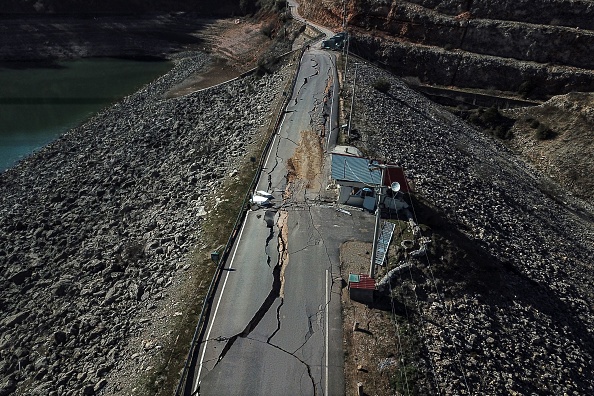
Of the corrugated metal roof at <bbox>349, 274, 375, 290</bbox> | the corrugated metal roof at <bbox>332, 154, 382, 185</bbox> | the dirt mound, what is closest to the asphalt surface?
the corrugated metal roof at <bbox>349, 274, 375, 290</bbox>

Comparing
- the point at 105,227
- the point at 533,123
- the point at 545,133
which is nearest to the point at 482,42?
the point at 533,123

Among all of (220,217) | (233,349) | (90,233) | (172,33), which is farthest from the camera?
(172,33)

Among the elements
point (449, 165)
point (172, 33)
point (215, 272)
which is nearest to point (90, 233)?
point (215, 272)

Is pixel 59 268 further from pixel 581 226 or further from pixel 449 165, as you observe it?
pixel 581 226

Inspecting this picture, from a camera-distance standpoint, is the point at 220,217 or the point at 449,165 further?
the point at 449,165

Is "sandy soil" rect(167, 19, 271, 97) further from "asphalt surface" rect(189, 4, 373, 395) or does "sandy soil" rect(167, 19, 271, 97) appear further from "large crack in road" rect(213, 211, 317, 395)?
"large crack in road" rect(213, 211, 317, 395)

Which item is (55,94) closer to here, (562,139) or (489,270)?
(489,270)

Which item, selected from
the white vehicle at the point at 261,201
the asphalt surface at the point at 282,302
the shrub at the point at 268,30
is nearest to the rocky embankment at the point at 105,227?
the asphalt surface at the point at 282,302

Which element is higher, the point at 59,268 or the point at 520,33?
the point at 520,33
